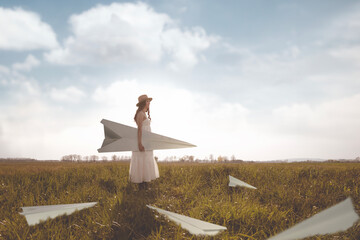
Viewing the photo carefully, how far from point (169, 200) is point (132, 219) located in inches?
44.5

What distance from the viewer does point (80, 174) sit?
263 inches

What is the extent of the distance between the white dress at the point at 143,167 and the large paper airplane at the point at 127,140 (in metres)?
0.60

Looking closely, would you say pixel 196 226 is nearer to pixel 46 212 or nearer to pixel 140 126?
pixel 46 212

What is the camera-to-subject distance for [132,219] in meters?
3.52

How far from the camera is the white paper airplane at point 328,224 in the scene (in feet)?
6.78

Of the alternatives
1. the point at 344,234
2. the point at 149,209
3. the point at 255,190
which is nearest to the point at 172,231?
the point at 149,209

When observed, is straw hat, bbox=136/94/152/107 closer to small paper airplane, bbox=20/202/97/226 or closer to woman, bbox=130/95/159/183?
woman, bbox=130/95/159/183

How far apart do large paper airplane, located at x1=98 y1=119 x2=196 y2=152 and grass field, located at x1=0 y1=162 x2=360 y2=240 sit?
3.54ft

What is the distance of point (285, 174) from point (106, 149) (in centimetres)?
545

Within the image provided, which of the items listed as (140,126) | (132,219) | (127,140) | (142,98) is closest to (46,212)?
(132,219)

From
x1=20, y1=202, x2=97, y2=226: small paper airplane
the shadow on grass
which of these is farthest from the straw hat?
x1=20, y1=202, x2=97, y2=226: small paper airplane

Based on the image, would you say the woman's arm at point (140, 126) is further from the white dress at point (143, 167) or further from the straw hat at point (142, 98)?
the straw hat at point (142, 98)

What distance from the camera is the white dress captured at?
5.85m

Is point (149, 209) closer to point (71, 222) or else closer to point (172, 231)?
point (172, 231)
